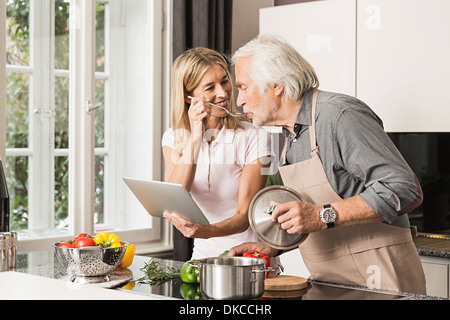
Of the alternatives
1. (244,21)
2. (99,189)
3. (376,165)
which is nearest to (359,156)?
(376,165)

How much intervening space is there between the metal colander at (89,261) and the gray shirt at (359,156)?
27.2 inches

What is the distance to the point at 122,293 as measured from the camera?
1.69 meters

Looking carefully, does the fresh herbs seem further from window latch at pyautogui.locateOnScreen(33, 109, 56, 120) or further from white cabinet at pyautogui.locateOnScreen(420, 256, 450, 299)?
white cabinet at pyautogui.locateOnScreen(420, 256, 450, 299)

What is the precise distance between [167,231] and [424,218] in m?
1.38

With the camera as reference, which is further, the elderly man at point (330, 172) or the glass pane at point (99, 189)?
the glass pane at point (99, 189)

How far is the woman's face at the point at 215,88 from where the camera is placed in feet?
7.85

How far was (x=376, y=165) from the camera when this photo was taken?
1.79 m

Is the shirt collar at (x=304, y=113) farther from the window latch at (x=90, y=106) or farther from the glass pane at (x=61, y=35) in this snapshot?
the glass pane at (x=61, y=35)

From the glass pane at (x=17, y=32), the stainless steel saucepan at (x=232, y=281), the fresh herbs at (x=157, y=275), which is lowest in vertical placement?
the fresh herbs at (x=157, y=275)

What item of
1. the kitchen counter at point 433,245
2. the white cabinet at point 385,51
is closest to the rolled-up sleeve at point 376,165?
the kitchen counter at point 433,245

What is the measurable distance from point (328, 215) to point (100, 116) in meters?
1.76

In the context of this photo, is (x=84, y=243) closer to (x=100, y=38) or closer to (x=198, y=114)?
(x=198, y=114)

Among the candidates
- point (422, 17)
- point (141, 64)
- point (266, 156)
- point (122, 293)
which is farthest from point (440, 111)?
point (122, 293)

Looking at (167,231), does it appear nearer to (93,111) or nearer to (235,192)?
(93,111)
